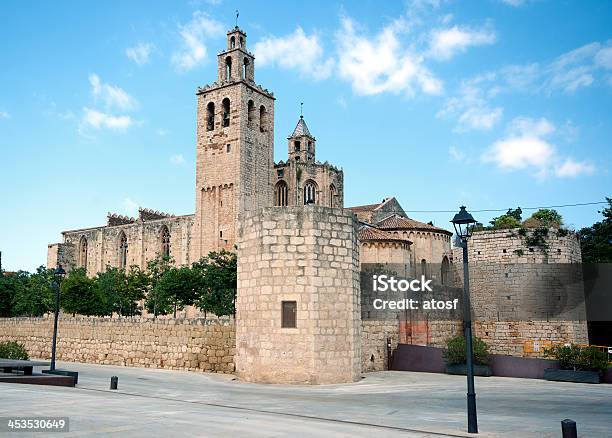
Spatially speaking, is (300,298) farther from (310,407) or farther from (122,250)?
(122,250)

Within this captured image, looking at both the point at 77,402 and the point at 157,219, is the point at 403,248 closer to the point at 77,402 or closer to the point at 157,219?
the point at 77,402

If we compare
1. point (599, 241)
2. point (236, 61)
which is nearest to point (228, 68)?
point (236, 61)

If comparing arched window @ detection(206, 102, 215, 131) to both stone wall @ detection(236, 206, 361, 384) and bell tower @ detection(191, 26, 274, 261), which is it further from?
stone wall @ detection(236, 206, 361, 384)

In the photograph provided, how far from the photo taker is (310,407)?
12109 mm

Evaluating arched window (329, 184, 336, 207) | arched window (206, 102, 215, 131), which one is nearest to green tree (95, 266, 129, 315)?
arched window (206, 102, 215, 131)

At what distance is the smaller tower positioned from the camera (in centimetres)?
6919

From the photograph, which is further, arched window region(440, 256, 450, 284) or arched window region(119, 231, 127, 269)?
arched window region(119, 231, 127, 269)

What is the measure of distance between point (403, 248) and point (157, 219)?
1519 inches

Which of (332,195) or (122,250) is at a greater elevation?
(332,195)

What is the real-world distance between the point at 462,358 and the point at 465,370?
0.53 m

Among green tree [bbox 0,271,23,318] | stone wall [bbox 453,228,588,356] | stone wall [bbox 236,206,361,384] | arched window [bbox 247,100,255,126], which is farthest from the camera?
arched window [bbox 247,100,255,126]

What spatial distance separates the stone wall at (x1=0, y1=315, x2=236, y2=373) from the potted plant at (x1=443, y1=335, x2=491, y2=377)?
754 centimetres
